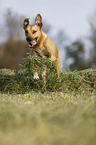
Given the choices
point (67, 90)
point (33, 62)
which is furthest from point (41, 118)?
point (67, 90)

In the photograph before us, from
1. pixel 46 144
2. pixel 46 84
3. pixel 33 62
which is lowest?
pixel 46 144

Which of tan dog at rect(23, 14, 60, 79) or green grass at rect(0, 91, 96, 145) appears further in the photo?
tan dog at rect(23, 14, 60, 79)

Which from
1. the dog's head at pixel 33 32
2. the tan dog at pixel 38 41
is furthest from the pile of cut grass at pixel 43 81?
the dog's head at pixel 33 32

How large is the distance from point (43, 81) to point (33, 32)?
3.13 feet

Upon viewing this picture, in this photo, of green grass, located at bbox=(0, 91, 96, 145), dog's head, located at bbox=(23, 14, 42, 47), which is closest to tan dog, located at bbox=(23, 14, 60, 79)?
dog's head, located at bbox=(23, 14, 42, 47)

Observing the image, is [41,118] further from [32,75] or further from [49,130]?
[32,75]

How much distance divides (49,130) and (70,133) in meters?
0.09

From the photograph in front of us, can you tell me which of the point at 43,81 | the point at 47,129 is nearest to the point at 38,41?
the point at 43,81

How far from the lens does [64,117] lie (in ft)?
2.83

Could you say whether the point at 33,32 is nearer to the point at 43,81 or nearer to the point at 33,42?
the point at 33,42

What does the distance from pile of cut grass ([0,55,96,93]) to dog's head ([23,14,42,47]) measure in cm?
38

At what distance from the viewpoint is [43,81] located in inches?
121

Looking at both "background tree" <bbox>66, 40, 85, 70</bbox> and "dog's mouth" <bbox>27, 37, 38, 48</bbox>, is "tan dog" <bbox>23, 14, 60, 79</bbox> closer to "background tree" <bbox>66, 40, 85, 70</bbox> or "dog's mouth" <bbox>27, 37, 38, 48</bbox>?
"dog's mouth" <bbox>27, 37, 38, 48</bbox>

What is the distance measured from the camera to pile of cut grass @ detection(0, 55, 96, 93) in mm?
3045
